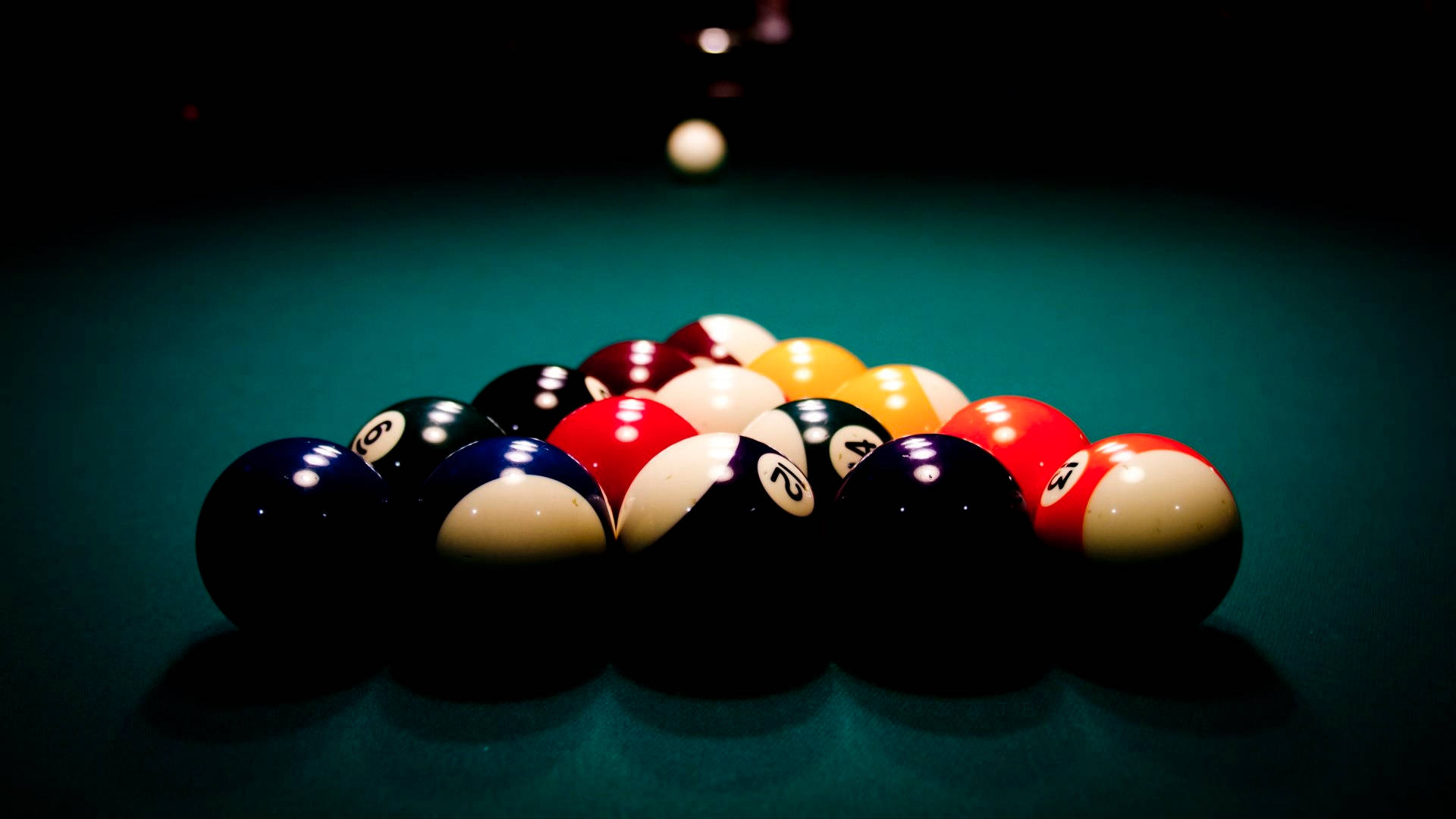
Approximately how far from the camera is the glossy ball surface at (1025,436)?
2865 millimetres

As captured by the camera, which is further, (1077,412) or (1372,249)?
(1372,249)

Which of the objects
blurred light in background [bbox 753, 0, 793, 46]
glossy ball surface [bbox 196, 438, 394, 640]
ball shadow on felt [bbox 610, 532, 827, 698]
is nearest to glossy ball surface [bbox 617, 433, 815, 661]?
ball shadow on felt [bbox 610, 532, 827, 698]

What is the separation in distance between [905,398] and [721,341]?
0.86 metres

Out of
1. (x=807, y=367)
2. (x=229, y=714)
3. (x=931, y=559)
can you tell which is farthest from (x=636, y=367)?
(x=229, y=714)

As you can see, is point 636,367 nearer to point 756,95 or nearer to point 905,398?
point 905,398

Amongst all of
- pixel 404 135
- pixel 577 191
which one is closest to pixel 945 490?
pixel 577 191

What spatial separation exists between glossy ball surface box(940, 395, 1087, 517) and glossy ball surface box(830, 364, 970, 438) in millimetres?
172

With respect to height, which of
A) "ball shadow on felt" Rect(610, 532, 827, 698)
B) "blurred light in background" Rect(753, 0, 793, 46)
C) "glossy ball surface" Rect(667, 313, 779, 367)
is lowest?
"ball shadow on felt" Rect(610, 532, 827, 698)

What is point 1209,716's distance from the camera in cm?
221

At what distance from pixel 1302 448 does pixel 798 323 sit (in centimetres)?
215

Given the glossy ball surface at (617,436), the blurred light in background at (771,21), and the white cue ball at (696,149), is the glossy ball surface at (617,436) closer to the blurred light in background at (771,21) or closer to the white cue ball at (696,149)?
the white cue ball at (696,149)

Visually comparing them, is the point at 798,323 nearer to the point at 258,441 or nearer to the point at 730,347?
the point at 730,347

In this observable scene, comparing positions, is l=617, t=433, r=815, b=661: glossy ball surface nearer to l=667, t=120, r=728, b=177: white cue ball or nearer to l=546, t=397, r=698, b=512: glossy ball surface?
l=546, t=397, r=698, b=512: glossy ball surface

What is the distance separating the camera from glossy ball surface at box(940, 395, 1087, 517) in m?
2.87
